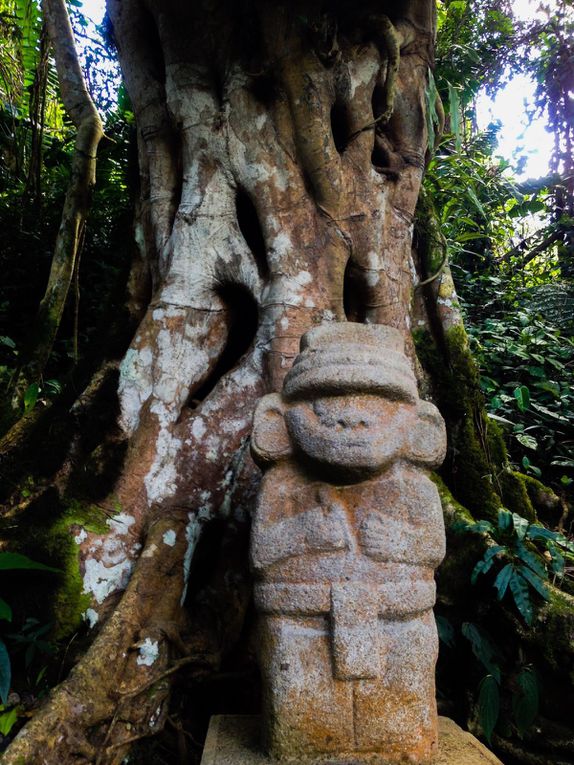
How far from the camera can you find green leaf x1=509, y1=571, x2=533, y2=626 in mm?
2490

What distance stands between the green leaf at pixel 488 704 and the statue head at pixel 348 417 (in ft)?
3.39

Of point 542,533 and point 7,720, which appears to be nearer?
point 7,720

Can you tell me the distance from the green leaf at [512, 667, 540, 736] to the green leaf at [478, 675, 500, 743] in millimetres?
76

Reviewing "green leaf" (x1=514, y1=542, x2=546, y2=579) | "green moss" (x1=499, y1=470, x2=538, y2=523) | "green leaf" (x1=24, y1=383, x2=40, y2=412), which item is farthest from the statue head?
"green leaf" (x1=24, y1=383, x2=40, y2=412)

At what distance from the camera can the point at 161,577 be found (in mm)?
2549

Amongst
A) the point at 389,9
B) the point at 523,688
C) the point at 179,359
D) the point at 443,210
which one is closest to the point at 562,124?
the point at 443,210

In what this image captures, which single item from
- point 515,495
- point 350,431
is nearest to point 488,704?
point 350,431

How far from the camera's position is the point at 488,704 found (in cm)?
243

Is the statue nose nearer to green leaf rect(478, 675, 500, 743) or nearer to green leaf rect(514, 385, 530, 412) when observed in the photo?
green leaf rect(478, 675, 500, 743)

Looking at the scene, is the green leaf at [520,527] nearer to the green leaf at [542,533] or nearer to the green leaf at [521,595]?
the green leaf at [542,533]

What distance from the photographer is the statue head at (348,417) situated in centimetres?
202

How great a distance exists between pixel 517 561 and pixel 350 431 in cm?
121

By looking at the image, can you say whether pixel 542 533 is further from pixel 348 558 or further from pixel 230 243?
pixel 230 243

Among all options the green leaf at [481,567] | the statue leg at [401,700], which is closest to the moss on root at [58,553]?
the statue leg at [401,700]
